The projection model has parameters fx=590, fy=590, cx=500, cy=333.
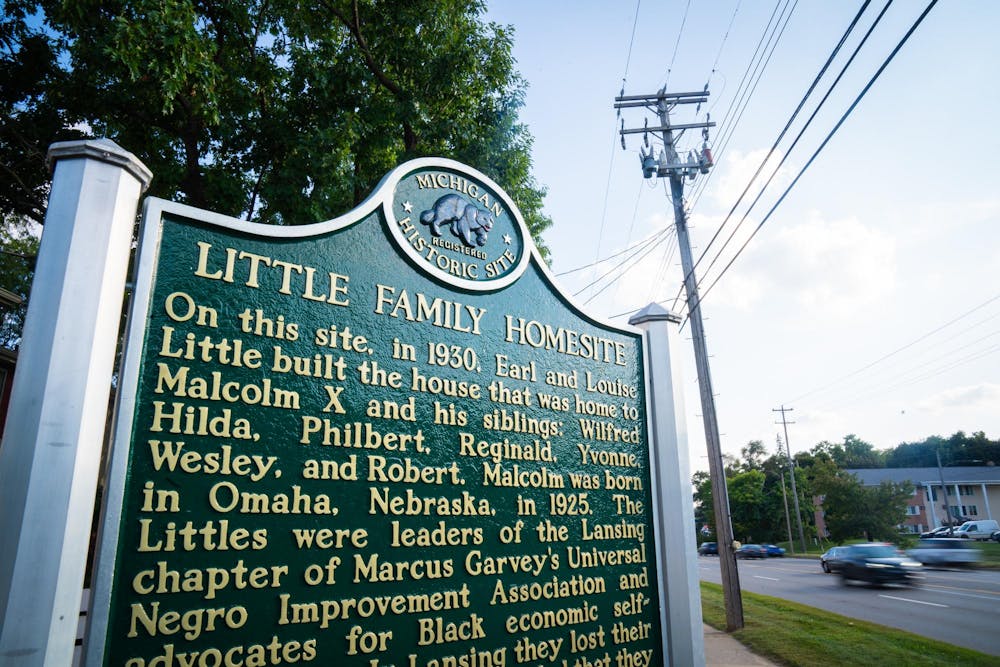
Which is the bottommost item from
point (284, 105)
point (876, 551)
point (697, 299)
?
point (876, 551)

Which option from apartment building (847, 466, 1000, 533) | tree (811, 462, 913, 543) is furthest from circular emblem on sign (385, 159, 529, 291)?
apartment building (847, 466, 1000, 533)

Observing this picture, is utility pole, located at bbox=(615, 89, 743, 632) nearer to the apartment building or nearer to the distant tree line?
the distant tree line

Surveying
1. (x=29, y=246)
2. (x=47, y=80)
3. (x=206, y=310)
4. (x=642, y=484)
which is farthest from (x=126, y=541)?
(x=29, y=246)

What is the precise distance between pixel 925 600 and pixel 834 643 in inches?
306

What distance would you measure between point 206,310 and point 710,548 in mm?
48315

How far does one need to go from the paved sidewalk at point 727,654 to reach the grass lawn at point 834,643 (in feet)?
0.60

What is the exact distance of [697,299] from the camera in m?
11.1

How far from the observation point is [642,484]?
11.0ft

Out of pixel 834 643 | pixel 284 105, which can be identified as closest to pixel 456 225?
pixel 284 105

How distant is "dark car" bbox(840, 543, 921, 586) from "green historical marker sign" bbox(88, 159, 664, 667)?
63.1ft

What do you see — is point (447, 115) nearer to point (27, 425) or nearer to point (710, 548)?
point (27, 425)

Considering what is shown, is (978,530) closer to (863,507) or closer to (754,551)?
(863,507)

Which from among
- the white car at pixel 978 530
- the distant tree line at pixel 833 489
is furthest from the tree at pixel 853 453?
the white car at pixel 978 530

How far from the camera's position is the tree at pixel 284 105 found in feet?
25.1
